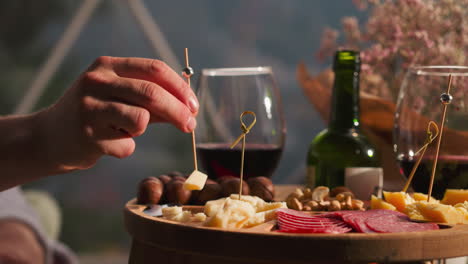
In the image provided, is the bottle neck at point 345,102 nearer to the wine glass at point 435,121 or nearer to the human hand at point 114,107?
the wine glass at point 435,121

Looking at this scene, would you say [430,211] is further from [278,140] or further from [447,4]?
[447,4]

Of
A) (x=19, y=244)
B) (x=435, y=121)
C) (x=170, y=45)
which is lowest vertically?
(x=19, y=244)

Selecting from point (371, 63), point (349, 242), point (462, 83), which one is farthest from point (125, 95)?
point (371, 63)

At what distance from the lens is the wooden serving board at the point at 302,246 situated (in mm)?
601

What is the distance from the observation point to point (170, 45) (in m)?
3.12

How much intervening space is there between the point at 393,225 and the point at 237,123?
17.6 inches

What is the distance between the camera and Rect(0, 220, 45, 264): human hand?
4.51 feet

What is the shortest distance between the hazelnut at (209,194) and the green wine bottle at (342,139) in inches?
9.2

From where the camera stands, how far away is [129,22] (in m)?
3.05

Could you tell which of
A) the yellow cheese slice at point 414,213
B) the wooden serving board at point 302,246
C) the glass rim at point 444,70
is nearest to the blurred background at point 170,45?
the glass rim at point 444,70

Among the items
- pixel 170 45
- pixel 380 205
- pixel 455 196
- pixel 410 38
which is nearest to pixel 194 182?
pixel 380 205

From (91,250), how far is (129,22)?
1.34 meters

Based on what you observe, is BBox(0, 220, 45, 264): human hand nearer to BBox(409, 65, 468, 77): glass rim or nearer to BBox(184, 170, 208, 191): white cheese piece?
BBox(184, 170, 208, 191): white cheese piece

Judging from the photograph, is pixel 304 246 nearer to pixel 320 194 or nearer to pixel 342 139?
pixel 320 194
